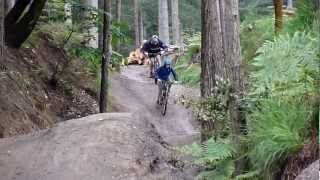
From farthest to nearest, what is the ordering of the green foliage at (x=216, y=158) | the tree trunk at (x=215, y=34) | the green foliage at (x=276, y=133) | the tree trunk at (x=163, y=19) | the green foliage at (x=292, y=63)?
the tree trunk at (x=163, y=19), the tree trunk at (x=215, y=34), the green foliage at (x=216, y=158), the green foliage at (x=276, y=133), the green foliage at (x=292, y=63)

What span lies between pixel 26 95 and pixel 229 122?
7.52 metres

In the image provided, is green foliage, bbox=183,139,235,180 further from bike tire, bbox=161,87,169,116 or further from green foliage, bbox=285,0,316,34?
bike tire, bbox=161,87,169,116

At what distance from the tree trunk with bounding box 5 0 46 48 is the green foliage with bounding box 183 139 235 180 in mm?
8943

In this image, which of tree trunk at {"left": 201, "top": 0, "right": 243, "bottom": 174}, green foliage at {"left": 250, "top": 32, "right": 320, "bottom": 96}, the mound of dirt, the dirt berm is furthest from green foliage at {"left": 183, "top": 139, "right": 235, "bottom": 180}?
the mound of dirt

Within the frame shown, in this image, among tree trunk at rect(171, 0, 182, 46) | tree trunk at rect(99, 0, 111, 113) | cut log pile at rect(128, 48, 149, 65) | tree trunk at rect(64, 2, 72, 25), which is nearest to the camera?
tree trunk at rect(99, 0, 111, 113)

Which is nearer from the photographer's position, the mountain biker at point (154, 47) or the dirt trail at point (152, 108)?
the dirt trail at point (152, 108)

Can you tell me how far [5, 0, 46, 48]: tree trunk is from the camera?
15.0 m

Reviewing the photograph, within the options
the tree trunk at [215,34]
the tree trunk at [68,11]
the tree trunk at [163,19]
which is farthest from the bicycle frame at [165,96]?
the tree trunk at [163,19]

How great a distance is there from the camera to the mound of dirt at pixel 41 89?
12.5 meters

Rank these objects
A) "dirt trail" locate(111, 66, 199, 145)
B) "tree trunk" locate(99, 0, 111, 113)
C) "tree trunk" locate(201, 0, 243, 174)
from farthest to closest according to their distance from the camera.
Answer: "dirt trail" locate(111, 66, 199, 145) → "tree trunk" locate(99, 0, 111, 113) → "tree trunk" locate(201, 0, 243, 174)

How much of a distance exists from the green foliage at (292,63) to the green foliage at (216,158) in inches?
46.0

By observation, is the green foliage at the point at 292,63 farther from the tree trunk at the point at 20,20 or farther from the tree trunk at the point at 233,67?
the tree trunk at the point at 20,20

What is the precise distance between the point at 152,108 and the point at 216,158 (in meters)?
12.7

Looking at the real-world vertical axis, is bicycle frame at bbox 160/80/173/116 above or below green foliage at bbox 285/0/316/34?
below
